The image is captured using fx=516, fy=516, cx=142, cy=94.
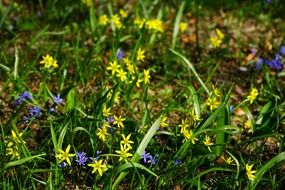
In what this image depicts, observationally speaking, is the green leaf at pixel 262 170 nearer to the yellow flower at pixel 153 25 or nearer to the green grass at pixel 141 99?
the green grass at pixel 141 99

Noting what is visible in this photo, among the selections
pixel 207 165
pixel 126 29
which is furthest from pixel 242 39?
pixel 207 165

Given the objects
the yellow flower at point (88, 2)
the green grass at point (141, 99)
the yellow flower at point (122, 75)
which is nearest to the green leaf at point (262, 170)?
the green grass at point (141, 99)

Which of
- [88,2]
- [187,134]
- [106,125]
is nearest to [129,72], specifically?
[106,125]

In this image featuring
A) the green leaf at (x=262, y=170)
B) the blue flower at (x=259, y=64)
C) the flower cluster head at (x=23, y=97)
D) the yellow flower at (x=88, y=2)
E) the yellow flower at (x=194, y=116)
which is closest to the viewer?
the green leaf at (x=262, y=170)

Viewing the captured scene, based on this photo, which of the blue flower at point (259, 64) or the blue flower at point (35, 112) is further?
the blue flower at point (259, 64)

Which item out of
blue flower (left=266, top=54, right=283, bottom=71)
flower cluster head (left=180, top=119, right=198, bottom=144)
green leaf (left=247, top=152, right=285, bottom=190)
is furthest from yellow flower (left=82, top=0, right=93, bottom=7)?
green leaf (left=247, top=152, right=285, bottom=190)
